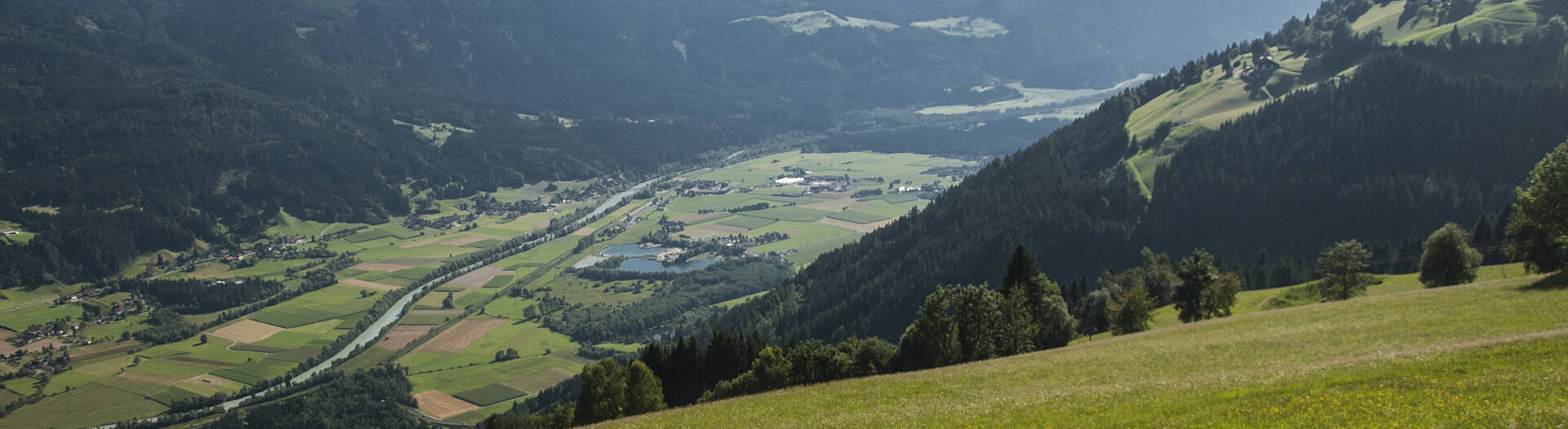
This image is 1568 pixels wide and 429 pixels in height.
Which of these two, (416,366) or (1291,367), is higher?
(1291,367)

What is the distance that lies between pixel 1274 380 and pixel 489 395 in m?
130

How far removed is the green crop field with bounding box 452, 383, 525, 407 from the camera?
139m

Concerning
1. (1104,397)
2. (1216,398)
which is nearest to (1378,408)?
(1216,398)

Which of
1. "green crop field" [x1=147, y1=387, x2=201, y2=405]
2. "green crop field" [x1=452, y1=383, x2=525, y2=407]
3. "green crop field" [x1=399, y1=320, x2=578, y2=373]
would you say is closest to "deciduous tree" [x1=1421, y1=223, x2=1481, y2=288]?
"green crop field" [x1=452, y1=383, x2=525, y2=407]

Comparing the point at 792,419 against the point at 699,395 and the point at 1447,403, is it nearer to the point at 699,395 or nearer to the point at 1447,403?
the point at 1447,403


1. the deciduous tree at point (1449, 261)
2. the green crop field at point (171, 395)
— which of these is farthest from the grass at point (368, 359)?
the deciduous tree at point (1449, 261)

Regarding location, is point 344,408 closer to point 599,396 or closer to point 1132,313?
point 599,396

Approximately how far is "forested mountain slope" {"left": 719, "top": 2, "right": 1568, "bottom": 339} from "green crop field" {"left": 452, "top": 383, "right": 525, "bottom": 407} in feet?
145

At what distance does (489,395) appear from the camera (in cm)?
14138

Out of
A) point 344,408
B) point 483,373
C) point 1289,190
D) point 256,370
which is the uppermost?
point 1289,190

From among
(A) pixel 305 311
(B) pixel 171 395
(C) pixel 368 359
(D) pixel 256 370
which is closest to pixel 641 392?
(C) pixel 368 359

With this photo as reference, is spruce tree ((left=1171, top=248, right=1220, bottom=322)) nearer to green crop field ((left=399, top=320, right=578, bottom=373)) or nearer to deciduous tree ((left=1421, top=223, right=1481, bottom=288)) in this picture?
deciduous tree ((left=1421, top=223, right=1481, bottom=288))

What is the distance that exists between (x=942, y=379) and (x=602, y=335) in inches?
5216

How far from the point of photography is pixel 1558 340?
114 ft
